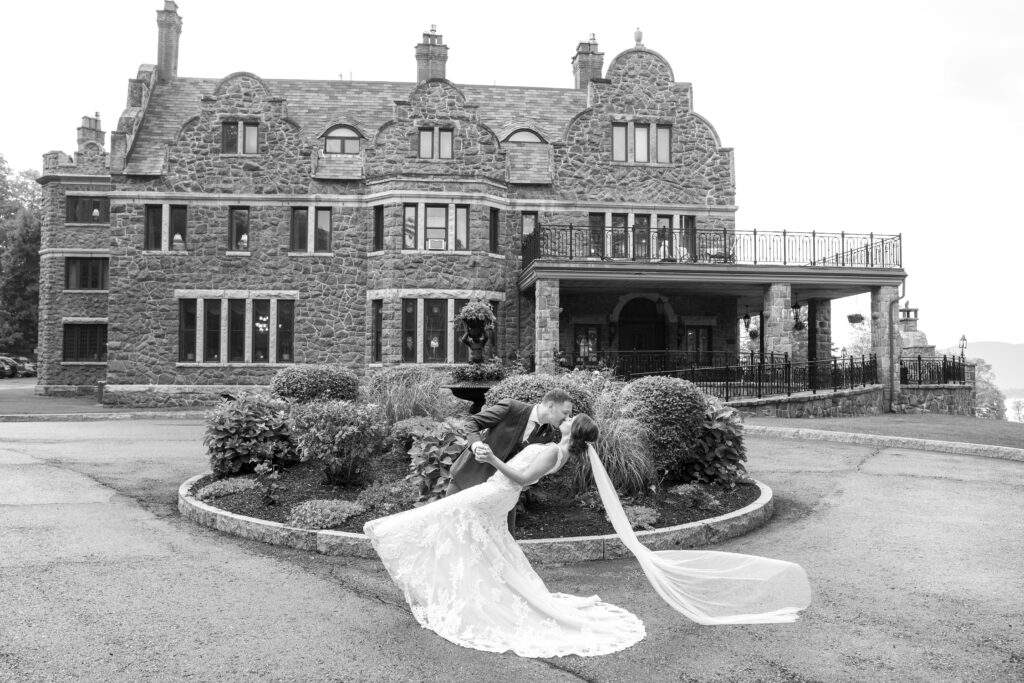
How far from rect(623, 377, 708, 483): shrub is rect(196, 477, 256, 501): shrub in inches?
191

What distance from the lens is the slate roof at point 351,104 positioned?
2819cm

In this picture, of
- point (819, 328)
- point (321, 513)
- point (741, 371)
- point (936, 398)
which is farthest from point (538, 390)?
point (936, 398)

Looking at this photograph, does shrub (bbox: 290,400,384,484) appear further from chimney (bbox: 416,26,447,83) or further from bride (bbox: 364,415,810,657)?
chimney (bbox: 416,26,447,83)

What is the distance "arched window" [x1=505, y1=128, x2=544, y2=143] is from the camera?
27656 millimetres

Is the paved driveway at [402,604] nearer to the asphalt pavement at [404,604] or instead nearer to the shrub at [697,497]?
the asphalt pavement at [404,604]

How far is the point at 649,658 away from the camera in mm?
4656

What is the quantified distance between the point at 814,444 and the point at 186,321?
20067mm

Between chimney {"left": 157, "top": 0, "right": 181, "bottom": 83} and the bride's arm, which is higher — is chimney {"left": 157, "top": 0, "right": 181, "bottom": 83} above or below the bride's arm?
above

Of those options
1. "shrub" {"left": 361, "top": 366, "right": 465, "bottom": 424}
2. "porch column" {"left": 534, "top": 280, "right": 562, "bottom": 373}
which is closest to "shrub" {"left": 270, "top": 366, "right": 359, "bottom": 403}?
"shrub" {"left": 361, "top": 366, "right": 465, "bottom": 424}

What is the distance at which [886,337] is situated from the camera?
23797 millimetres

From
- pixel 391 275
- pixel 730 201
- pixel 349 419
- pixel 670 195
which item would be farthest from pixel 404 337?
pixel 349 419

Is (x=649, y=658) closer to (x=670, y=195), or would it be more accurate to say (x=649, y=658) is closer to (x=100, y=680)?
(x=100, y=680)

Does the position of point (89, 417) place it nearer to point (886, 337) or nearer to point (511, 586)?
point (511, 586)

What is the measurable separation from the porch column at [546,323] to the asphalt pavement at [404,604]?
12.3m
